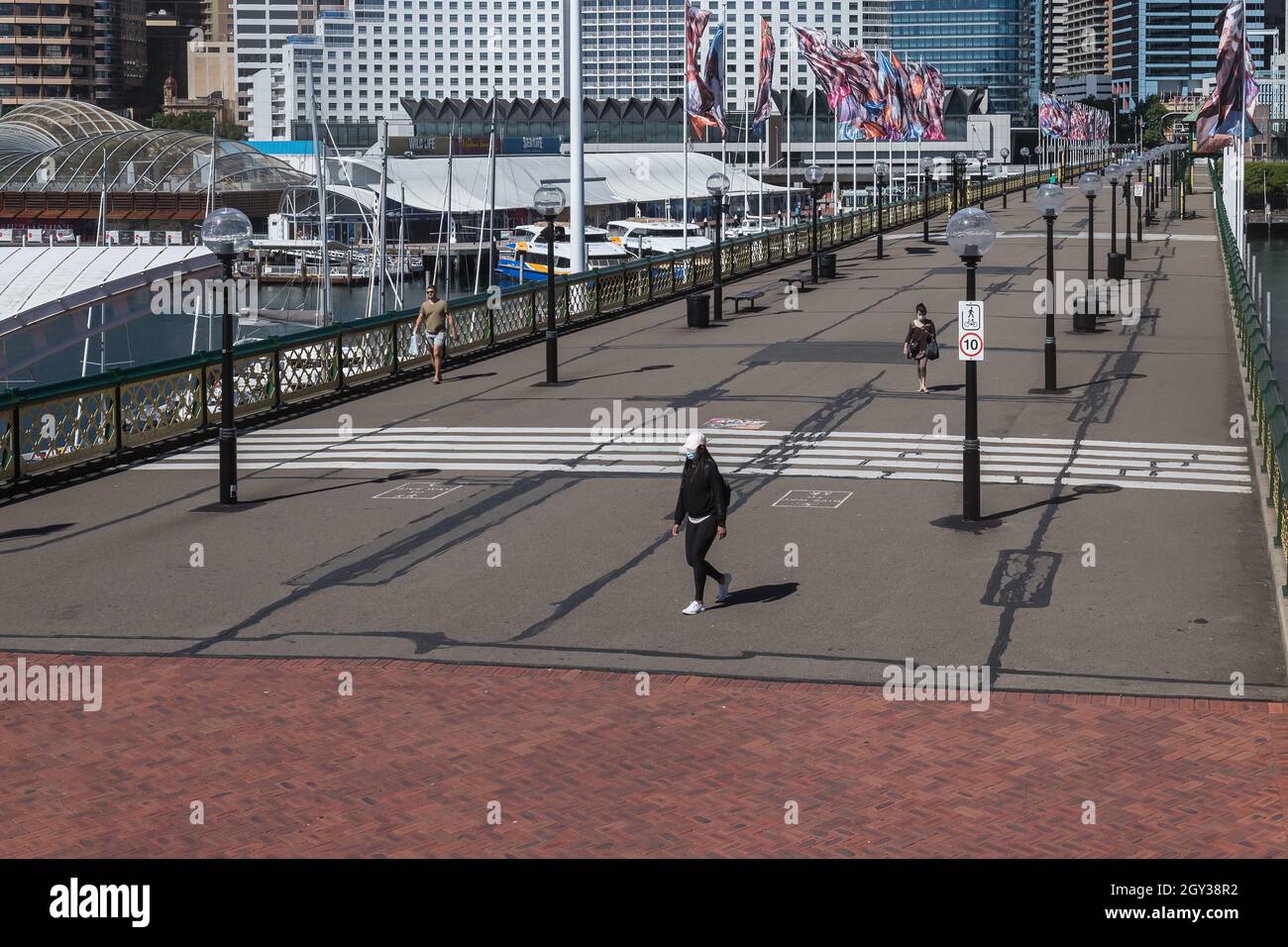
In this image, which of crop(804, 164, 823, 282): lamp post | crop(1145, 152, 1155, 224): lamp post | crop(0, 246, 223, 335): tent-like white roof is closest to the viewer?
crop(0, 246, 223, 335): tent-like white roof

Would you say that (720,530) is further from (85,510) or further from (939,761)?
(85,510)

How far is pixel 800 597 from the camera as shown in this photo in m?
17.1

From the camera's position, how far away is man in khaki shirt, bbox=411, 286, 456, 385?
104 ft

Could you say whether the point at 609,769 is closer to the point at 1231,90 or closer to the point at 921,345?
the point at 921,345

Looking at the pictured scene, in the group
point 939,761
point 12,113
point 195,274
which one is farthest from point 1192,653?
point 12,113

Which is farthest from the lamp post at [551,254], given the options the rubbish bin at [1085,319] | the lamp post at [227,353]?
the rubbish bin at [1085,319]

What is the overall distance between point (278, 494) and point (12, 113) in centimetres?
13093

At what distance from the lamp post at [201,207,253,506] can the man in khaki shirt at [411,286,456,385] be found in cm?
937
